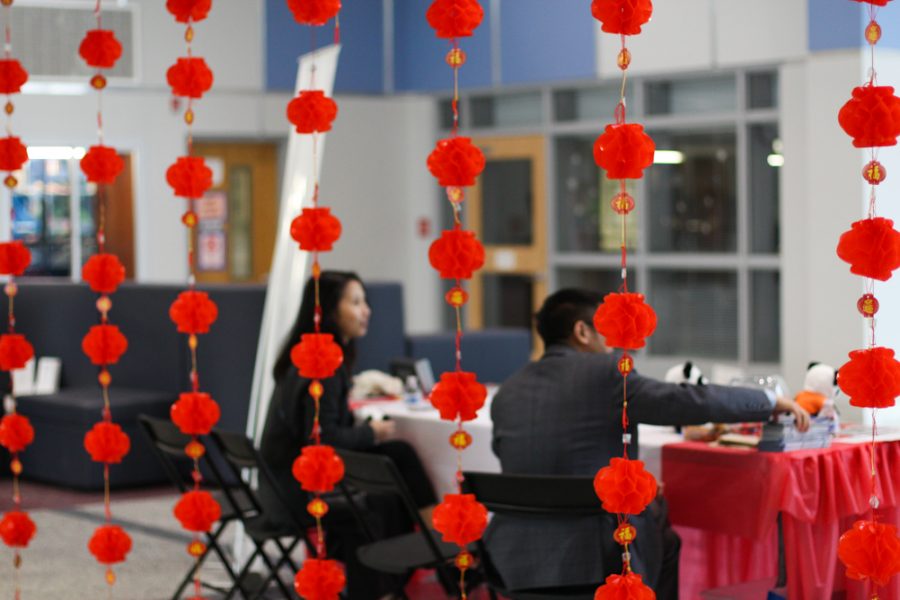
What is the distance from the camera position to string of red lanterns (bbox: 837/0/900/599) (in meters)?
2.68

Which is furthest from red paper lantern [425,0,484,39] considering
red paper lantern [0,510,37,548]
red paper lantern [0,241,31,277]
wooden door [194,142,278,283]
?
wooden door [194,142,278,283]

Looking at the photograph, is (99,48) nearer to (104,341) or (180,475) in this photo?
(104,341)

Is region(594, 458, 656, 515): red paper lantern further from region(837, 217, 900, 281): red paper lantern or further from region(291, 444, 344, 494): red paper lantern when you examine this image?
region(291, 444, 344, 494): red paper lantern

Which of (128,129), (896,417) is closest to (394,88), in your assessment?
(128,129)

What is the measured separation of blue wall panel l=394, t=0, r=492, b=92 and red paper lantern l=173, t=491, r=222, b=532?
7.26 meters

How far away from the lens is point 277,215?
457 inches

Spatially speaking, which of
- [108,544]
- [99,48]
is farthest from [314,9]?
[108,544]

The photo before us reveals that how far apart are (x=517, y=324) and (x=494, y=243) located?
0.69 m

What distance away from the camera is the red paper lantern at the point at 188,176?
3691 mm

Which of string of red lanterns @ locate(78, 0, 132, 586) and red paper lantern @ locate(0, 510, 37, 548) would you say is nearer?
string of red lanterns @ locate(78, 0, 132, 586)

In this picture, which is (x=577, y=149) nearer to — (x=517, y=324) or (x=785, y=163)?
(x=517, y=324)

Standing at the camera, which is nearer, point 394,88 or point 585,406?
point 585,406

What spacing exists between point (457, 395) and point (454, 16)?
848 mm

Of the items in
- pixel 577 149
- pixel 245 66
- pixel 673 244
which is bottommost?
pixel 673 244
